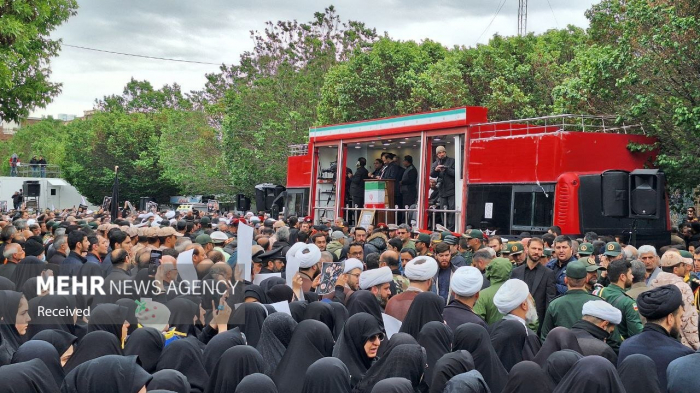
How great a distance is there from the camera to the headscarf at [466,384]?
4711mm

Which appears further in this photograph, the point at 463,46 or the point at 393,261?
the point at 463,46

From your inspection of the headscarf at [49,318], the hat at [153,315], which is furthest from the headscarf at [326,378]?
the headscarf at [49,318]

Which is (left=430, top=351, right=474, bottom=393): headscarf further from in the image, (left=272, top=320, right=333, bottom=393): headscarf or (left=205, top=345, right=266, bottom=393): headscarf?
(left=205, top=345, right=266, bottom=393): headscarf

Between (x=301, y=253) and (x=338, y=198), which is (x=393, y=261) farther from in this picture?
(x=338, y=198)

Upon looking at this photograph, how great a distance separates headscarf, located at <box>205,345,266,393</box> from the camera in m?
5.43

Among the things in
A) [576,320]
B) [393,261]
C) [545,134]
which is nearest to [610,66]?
[545,134]

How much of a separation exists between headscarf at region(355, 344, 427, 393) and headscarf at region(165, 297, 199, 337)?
184 centimetres

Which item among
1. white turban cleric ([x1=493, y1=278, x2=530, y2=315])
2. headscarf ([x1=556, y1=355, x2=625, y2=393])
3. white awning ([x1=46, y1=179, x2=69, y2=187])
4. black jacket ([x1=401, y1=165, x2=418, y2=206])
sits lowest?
headscarf ([x1=556, y1=355, x2=625, y2=393])

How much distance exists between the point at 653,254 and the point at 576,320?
9.52ft

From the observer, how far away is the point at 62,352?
21.2 feet

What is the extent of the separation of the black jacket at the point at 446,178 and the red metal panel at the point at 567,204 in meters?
2.91

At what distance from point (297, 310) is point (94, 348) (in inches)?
A: 74.9

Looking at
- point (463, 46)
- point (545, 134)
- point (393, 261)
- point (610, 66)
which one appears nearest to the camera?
point (393, 261)

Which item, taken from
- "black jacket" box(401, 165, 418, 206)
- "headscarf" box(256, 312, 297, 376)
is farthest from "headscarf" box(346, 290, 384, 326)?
"black jacket" box(401, 165, 418, 206)
